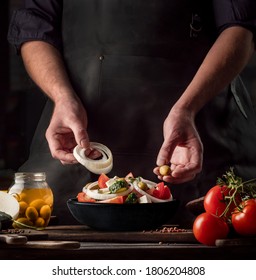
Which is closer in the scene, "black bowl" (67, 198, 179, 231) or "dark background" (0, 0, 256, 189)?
"black bowl" (67, 198, 179, 231)

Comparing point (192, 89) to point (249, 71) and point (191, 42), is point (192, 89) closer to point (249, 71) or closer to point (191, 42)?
point (191, 42)

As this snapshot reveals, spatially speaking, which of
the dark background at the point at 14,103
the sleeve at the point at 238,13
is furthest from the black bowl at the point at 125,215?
the dark background at the point at 14,103

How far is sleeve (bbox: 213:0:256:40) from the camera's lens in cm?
161

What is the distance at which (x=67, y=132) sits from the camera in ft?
4.91

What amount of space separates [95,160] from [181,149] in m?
0.18

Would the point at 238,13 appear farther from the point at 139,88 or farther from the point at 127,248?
the point at 127,248

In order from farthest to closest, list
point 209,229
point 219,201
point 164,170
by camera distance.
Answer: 1. point 164,170
2. point 219,201
3. point 209,229

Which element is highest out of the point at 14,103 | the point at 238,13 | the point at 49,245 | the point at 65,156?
the point at 238,13

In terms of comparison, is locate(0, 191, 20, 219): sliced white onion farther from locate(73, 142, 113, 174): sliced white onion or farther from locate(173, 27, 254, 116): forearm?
locate(173, 27, 254, 116): forearm

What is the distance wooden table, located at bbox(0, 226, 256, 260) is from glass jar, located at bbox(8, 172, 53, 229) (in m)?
0.10

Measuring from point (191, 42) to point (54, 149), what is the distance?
46 cm

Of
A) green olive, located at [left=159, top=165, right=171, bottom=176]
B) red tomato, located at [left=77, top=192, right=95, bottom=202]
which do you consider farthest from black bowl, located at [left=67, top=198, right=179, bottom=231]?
green olive, located at [left=159, top=165, right=171, bottom=176]

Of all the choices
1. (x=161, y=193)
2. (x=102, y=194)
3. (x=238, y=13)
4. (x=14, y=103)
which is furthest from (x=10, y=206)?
(x=14, y=103)

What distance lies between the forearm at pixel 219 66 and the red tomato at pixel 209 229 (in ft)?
1.45
